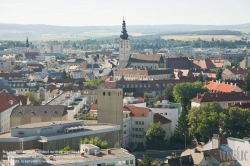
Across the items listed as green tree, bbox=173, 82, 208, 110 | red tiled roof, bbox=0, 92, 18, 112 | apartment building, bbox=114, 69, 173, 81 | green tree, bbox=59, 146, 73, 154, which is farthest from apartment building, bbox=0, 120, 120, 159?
apartment building, bbox=114, 69, 173, 81

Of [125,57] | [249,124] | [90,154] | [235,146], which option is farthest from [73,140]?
[125,57]

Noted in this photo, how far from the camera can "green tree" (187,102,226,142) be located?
140 ft

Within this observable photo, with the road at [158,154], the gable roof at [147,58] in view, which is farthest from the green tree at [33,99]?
the gable roof at [147,58]

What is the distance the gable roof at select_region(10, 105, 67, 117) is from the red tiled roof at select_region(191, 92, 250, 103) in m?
16.5

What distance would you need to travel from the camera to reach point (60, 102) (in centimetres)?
4891

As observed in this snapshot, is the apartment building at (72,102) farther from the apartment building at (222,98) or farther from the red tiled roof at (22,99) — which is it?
the apartment building at (222,98)

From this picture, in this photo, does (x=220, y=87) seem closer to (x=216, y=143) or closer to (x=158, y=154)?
(x=158, y=154)

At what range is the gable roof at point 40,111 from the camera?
137 ft

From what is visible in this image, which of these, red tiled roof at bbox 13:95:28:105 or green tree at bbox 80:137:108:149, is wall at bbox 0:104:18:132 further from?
green tree at bbox 80:137:108:149

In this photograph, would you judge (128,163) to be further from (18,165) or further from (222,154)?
(222,154)

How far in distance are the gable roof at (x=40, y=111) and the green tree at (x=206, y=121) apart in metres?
9.09

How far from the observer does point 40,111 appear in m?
42.2

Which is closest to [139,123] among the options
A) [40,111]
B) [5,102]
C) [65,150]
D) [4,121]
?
[40,111]

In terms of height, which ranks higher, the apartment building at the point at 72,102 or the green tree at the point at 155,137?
the apartment building at the point at 72,102
